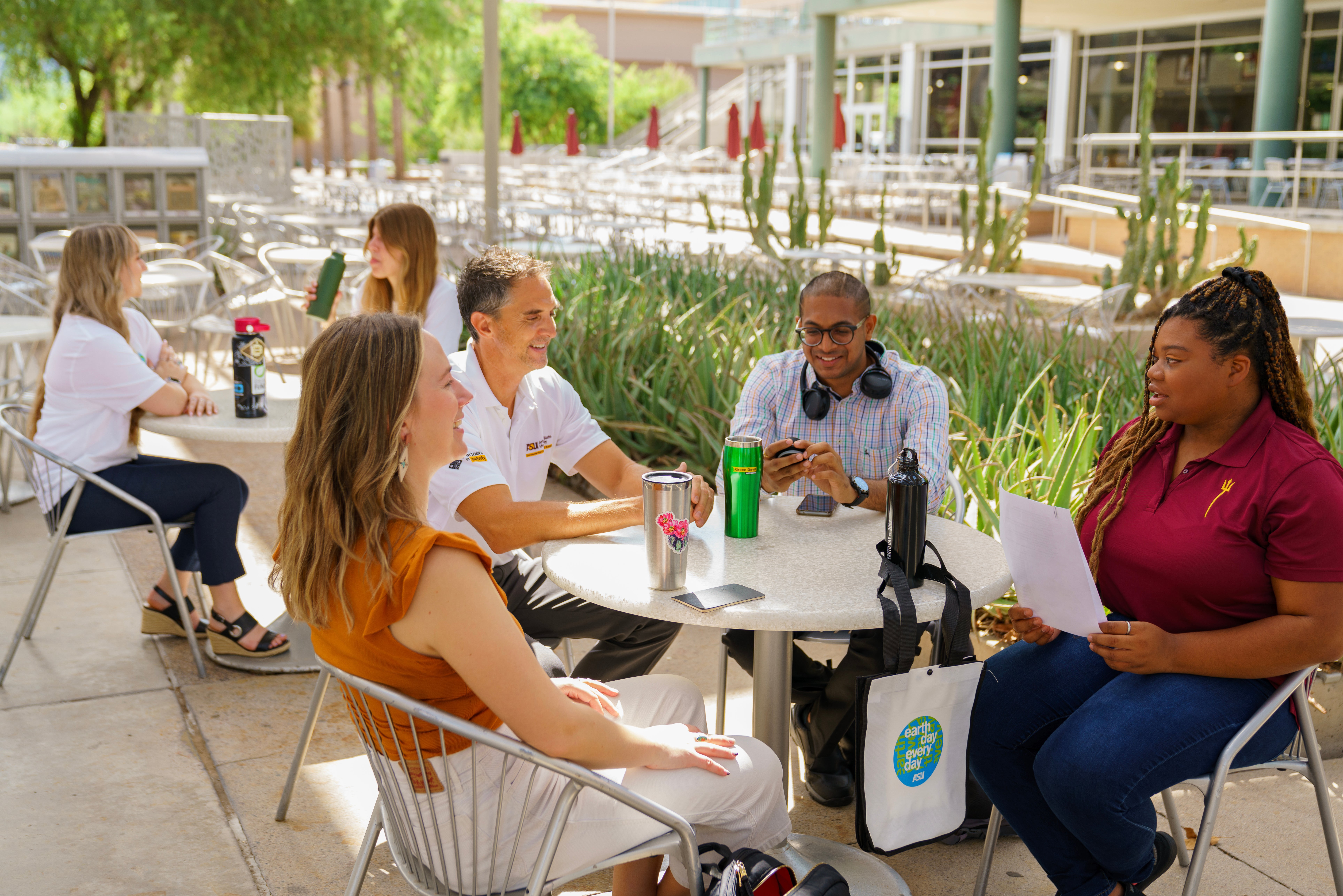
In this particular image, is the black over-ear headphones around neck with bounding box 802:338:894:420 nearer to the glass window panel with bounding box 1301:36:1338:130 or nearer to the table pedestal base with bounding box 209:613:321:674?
the table pedestal base with bounding box 209:613:321:674

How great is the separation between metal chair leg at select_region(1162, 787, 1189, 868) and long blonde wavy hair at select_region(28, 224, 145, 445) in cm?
310

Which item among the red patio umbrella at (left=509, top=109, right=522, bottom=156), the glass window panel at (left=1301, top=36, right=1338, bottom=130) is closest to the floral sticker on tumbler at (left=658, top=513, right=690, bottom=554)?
the red patio umbrella at (left=509, top=109, right=522, bottom=156)

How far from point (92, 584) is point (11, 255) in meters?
6.42

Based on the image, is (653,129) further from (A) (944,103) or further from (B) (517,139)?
(A) (944,103)

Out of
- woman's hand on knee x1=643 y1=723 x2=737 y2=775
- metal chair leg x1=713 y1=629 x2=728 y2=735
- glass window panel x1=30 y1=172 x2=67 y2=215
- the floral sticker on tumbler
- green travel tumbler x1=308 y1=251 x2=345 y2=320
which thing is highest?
glass window panel x1=30 y1=172 x2=67 y2=215

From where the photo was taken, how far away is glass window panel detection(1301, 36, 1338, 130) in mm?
19094

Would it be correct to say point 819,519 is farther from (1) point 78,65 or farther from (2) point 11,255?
(1) point 78,65

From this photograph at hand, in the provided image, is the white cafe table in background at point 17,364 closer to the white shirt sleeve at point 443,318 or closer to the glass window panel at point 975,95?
the white shirt sleeve at point 443,318

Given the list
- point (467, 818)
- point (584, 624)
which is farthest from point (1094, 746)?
point (584, 624)

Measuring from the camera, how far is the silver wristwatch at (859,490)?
2688 millimetres

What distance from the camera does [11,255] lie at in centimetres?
959

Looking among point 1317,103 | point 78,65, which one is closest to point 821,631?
point 78,65

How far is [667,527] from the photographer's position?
2.16 metres

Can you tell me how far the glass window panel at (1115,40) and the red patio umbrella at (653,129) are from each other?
9.88m
